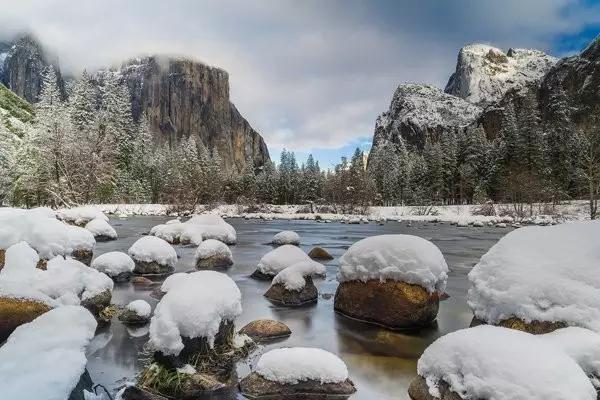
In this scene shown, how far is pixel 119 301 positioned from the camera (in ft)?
29.7

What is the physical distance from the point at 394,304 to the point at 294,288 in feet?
8.25

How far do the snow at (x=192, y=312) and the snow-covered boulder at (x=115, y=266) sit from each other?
5.78 meters

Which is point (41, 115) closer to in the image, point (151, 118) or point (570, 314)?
point (570, 314)

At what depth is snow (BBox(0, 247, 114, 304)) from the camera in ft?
19.7

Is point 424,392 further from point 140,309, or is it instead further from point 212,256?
point 212,256

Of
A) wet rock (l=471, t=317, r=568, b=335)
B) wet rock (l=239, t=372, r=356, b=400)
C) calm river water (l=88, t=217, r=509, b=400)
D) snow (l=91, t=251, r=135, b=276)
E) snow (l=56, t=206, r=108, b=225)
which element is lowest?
calm river water (l=88, t=217, r=509, b=400)

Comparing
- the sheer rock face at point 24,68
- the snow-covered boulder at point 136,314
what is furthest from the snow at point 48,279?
the sheer rock face at point 24,68

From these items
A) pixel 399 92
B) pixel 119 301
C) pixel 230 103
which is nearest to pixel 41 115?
pixel 119 301

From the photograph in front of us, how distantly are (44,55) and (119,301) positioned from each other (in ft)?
668

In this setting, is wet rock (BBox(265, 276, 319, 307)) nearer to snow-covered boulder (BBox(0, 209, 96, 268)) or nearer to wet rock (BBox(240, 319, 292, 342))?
wet rock (BBox(240, 319, 292, 342))

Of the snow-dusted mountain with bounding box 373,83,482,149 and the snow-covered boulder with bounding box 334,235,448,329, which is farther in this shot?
the snow-dusted mountain with bounding box 373,83,482,149

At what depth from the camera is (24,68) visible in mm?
160625

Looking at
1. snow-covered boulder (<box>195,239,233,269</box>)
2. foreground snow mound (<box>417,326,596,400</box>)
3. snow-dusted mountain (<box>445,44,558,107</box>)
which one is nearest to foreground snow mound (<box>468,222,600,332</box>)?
foreground snow mound (<box>417,326,596,400</box>)

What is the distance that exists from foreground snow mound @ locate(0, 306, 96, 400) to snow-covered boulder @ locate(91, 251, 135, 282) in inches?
257
